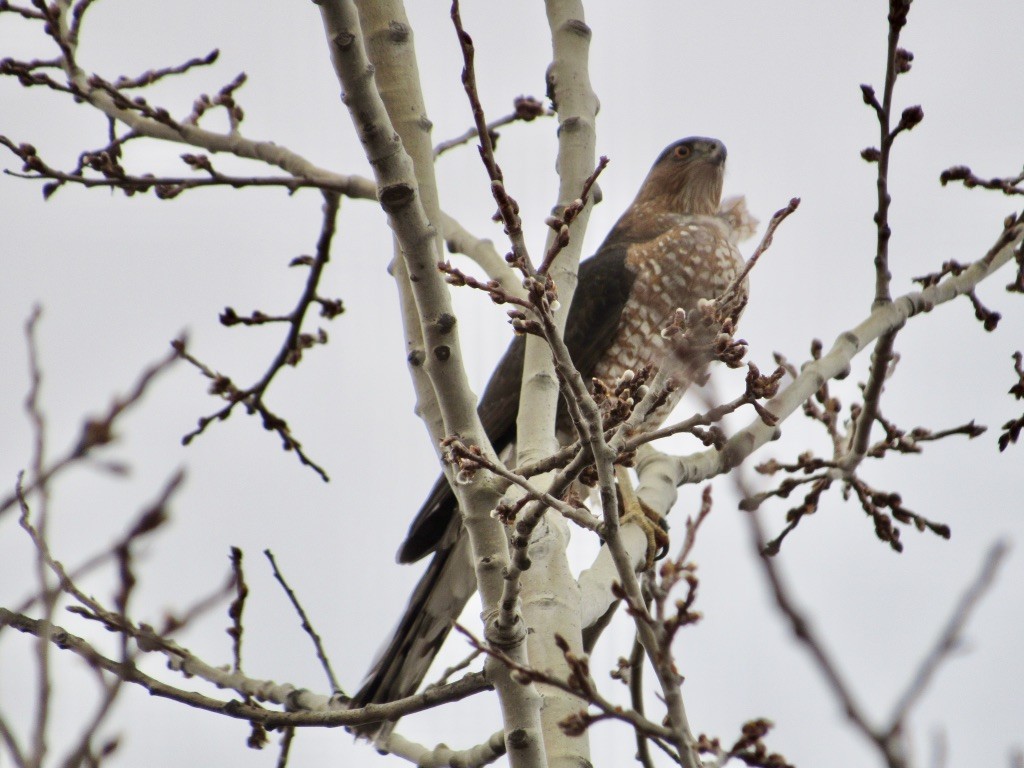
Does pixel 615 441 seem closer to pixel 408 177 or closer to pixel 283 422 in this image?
pixel 408 177

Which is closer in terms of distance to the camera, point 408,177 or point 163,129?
point 408,177

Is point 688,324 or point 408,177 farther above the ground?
point 408,177

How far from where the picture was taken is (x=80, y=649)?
2.99 meters

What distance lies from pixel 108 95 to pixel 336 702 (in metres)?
2.45

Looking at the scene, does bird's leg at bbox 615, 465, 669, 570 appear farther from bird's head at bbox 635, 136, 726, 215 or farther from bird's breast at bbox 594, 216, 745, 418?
bird's head at bbox 635, 136, 726, 215

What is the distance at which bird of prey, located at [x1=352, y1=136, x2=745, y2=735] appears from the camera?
4.51 meters

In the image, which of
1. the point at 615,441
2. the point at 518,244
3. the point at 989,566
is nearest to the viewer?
the point at 989,566

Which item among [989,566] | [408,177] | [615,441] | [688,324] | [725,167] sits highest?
[725,167]

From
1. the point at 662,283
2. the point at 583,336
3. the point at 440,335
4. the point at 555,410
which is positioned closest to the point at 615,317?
the point at 583,336

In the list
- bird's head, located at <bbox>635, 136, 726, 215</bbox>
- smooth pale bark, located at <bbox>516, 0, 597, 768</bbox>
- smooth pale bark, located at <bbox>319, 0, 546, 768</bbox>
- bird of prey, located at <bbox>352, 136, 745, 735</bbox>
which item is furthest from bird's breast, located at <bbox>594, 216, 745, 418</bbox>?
smooth pale bark, located at <bbox>319, 0, 546, 768</bbox>

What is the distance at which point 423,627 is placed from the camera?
4527 mm

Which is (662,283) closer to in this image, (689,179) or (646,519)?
(689,179)

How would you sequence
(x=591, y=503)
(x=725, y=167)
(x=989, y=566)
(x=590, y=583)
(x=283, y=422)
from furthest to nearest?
(x=725, y=167)
(x=591, y=503)
(x=283, y=422)
(x=590, y=583)
(x=989, y=566)

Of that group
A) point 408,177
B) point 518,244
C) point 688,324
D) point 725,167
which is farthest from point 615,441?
point 725,167
